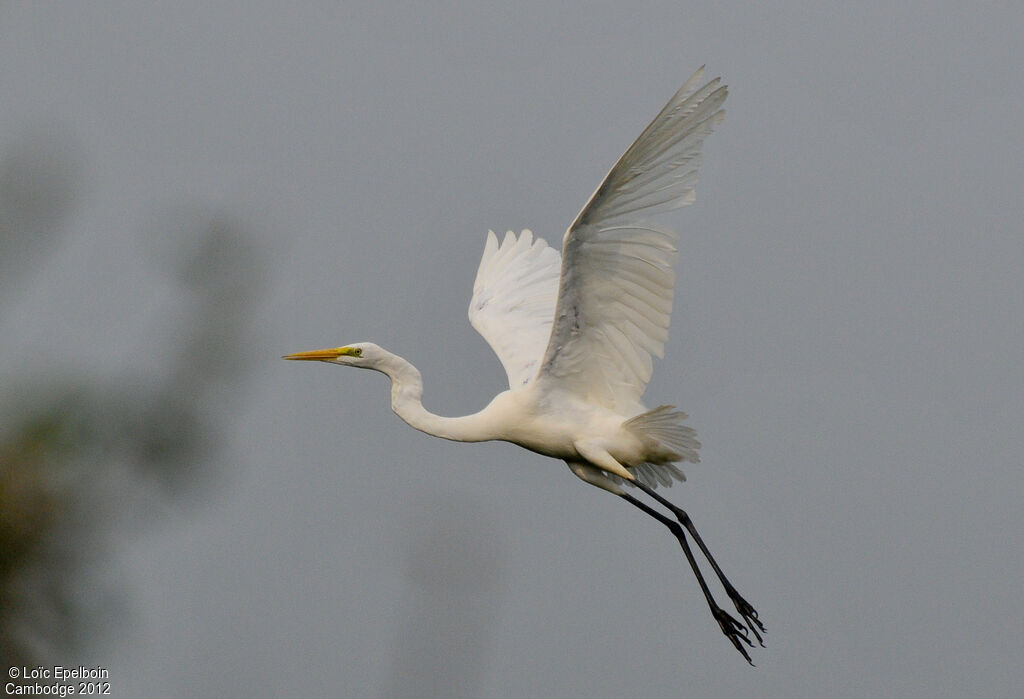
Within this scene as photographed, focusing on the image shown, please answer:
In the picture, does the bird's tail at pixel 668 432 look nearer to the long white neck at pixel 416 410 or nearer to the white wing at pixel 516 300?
the long white neck at pixel 416 410

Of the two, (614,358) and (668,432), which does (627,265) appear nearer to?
(614,358)

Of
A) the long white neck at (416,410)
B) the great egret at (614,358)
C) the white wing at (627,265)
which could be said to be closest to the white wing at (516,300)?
the great egret at (614,358)

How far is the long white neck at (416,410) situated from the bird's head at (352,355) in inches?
2.1

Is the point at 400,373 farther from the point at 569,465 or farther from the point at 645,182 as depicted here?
the point at 645,182

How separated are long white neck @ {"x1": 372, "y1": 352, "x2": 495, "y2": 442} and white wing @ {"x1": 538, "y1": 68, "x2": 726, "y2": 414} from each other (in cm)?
61

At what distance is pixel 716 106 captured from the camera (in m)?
5.62

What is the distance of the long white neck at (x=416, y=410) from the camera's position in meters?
7.38

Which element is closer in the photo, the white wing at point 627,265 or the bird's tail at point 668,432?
the white wing at point 627,265

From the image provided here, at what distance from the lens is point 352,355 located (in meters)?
7.41

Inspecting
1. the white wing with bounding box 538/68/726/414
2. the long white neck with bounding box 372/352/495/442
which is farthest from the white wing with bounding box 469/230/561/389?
the white wing with bounding box 538/68/726/414

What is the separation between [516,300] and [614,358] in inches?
76.9

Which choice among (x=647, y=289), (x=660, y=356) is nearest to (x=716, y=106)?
(x=647, y=289)

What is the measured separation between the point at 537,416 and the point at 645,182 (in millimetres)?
1897

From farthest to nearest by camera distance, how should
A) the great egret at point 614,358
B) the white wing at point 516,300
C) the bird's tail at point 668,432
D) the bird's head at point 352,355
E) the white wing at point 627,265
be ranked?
the white wing at point 516,300
the bird's head at point 352,355
the bird's tail at point 668,432
the great egret at point 614,358
the white wing at point 627,265
